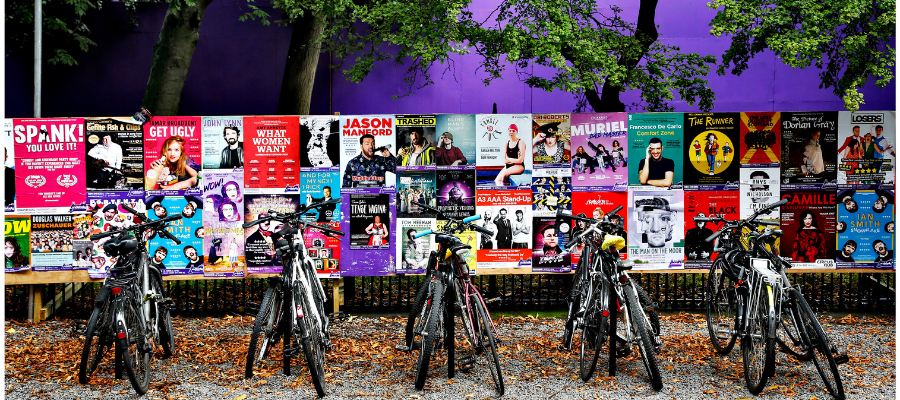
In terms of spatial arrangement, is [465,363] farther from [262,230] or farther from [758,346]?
[262,230]

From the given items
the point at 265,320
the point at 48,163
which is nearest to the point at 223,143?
the point at 48,163

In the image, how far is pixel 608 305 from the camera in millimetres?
5988

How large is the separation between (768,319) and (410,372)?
115 inches

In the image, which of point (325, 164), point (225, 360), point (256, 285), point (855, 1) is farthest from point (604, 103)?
point (225, 360)

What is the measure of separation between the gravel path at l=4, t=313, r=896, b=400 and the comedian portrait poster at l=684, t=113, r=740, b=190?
1.74 metres

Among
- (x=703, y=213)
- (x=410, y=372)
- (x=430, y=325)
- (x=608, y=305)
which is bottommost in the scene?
(x=410, y=372)

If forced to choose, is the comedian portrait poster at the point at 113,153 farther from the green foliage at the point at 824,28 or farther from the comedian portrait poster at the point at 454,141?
the green foliage at the point at 824,28

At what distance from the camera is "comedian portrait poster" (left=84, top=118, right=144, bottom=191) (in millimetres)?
8211

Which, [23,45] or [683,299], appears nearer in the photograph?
[683,299]

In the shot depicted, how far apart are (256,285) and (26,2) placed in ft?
24.2

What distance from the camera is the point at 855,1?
8.33m

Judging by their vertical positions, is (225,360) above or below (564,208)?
below

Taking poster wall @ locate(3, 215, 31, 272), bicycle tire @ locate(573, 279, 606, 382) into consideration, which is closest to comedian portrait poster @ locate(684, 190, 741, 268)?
bicycle tire @ locate(573, 279, 606, 382)

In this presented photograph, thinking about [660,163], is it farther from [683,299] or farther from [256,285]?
[256,285]
